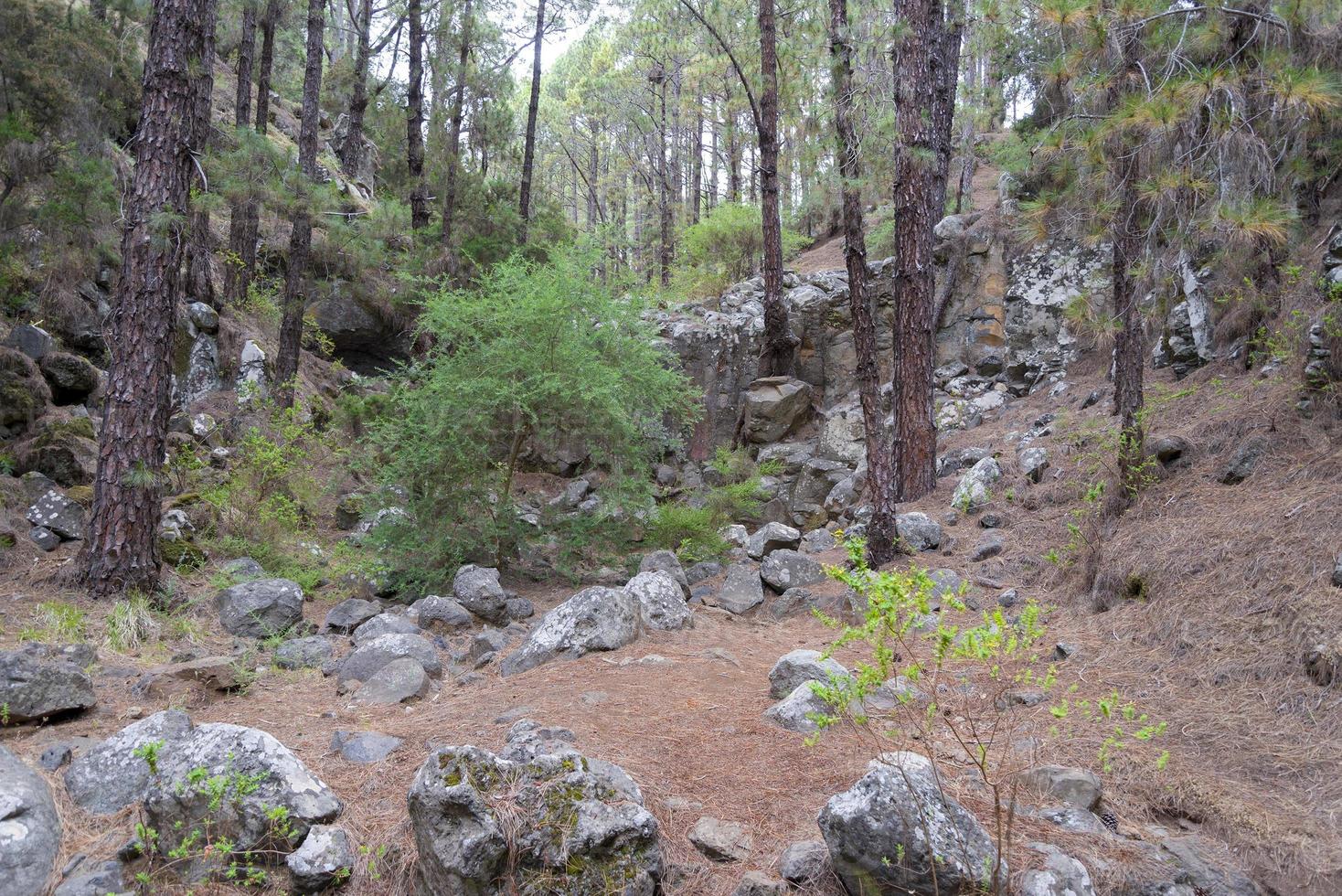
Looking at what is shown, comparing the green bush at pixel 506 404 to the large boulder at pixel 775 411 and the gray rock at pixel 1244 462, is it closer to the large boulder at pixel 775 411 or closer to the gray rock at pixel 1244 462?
the large boulder at pixel 775 411

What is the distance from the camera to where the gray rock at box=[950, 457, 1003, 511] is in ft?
28.1

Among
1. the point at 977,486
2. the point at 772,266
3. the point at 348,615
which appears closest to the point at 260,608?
the point at 348,615

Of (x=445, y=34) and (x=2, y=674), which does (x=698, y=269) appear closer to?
(x=445, y=34)

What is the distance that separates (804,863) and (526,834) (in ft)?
3.18

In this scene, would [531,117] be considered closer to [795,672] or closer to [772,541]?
[772,541]

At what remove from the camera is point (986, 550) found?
7164 mm

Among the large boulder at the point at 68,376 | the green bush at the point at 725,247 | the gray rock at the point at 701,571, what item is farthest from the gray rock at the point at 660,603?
the green bush at the point at 725,247

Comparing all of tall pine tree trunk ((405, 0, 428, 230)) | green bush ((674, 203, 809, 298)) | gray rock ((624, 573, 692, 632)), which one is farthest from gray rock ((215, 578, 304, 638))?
green bush ((674, 203, 809, 298))

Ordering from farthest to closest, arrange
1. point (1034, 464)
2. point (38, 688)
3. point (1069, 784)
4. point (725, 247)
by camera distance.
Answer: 1. point (725, 247)
2. point (1034, 464)
3. point (38, 688)
4. point (1069, 784)

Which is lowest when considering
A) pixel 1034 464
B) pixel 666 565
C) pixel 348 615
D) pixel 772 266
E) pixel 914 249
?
pixel 348 615

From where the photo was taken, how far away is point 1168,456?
6.34 m

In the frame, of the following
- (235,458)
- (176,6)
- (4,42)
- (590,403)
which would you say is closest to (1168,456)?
(590,403)

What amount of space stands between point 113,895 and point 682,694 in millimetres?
2764

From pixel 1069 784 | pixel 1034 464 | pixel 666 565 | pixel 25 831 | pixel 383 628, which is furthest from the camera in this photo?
pixel 1034 464
